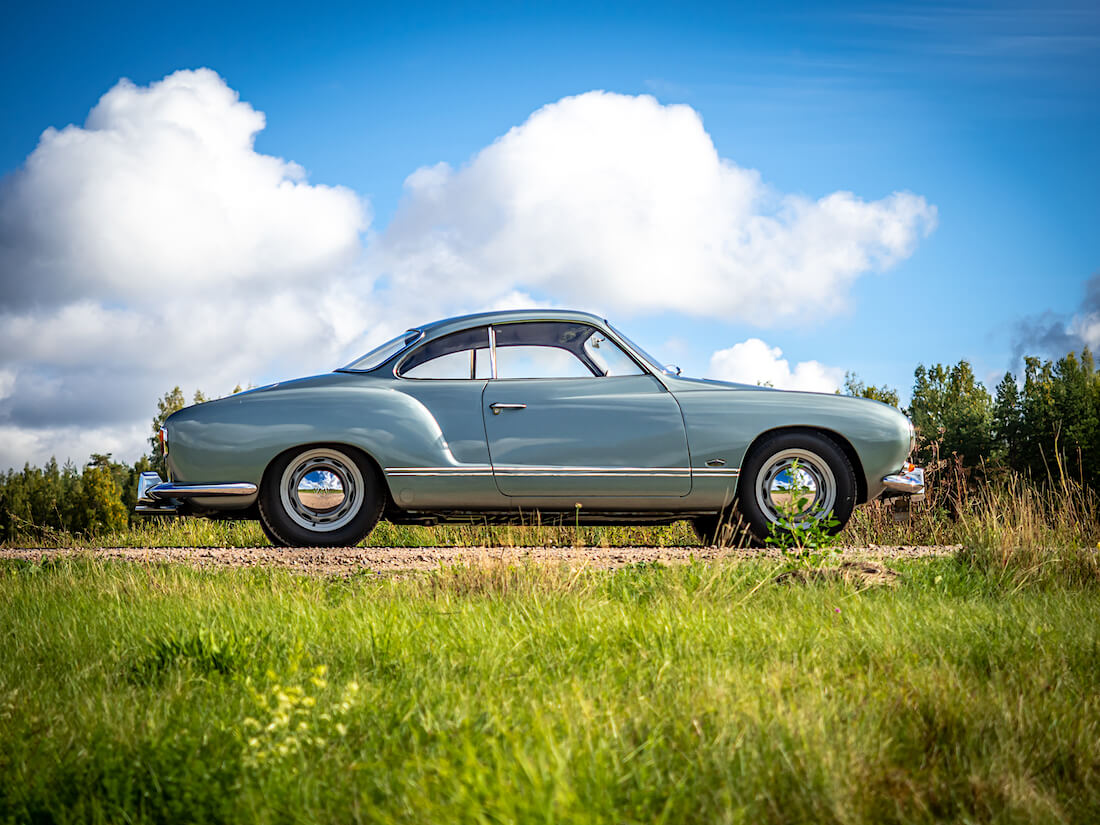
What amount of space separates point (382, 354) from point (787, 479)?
3.02 m

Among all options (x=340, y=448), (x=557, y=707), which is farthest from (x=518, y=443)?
(x=557, y=707)

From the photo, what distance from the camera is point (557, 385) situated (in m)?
6.14

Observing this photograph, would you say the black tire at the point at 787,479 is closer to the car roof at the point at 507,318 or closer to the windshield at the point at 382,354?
the car roof at the point at 507,318

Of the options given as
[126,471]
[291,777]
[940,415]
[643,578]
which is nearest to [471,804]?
[291,777]

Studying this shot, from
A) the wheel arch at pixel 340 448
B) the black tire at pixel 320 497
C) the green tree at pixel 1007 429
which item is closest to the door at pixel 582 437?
the wheel arch at pixel 340 448

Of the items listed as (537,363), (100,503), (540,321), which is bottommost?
(100,503)

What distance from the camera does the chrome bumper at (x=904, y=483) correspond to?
20.6 feet

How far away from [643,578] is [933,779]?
2.68 metres

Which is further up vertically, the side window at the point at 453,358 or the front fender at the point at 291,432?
the side window at the point at 453,358

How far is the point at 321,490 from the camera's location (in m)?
6.12

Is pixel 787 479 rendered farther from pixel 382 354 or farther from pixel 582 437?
pixel 382 354

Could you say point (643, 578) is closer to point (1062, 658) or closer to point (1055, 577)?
point (1062, 658)

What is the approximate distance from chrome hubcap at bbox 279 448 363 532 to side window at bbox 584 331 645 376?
1.83 meters

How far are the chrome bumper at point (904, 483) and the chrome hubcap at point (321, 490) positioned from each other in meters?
3.71
